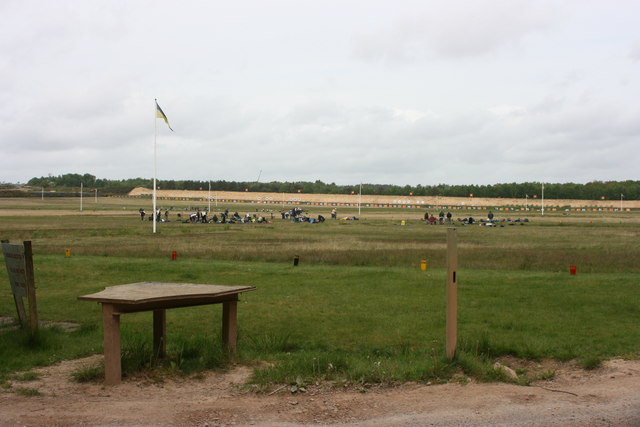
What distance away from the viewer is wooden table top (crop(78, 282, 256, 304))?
27.6ft

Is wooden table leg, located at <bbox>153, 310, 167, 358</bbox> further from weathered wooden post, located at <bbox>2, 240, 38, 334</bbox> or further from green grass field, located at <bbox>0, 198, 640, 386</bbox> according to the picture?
weathered wooden post, located at <bbox>2, 240, 38, 334</bbox>

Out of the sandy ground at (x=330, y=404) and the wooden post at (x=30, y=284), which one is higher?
the wooden post at (x=30, y=284)

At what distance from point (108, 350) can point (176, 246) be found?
27864 millimetres

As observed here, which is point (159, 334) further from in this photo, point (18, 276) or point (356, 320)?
point (356, 320)

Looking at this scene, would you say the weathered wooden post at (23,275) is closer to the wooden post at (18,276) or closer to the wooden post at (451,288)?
the wooden post at (18,276)

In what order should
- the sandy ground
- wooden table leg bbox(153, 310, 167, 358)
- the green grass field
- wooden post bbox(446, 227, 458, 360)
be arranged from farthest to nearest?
wooden table leg bbox(153, 310, 167, 358)
the green grass field
wooden post bbox(446, 227, 458, 360)
the sandy ground

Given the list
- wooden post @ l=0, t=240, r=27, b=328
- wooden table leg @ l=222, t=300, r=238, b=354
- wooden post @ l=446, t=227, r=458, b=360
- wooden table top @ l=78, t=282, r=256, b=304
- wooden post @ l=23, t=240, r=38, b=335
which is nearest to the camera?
wooden table top @ l=78, t=282, r=256, b=304

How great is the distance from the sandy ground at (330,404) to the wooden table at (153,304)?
1.46ft

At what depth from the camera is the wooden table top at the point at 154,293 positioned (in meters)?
8.42

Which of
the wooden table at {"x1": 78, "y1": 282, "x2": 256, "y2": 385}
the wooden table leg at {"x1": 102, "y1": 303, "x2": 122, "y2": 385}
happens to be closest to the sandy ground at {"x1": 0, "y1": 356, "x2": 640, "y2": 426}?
the wooden table leg at {"x1": 102, "y1": 303, "x2": 122, "y2": 385}

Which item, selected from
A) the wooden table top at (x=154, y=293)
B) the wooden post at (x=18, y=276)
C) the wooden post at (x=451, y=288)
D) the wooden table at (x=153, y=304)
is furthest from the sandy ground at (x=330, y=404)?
the wooden post at (x=18, y=276)

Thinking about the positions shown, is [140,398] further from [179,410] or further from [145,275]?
[145,275]

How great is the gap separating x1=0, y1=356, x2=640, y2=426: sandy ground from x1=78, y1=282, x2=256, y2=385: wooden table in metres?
0.45

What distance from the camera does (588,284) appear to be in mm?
18453
